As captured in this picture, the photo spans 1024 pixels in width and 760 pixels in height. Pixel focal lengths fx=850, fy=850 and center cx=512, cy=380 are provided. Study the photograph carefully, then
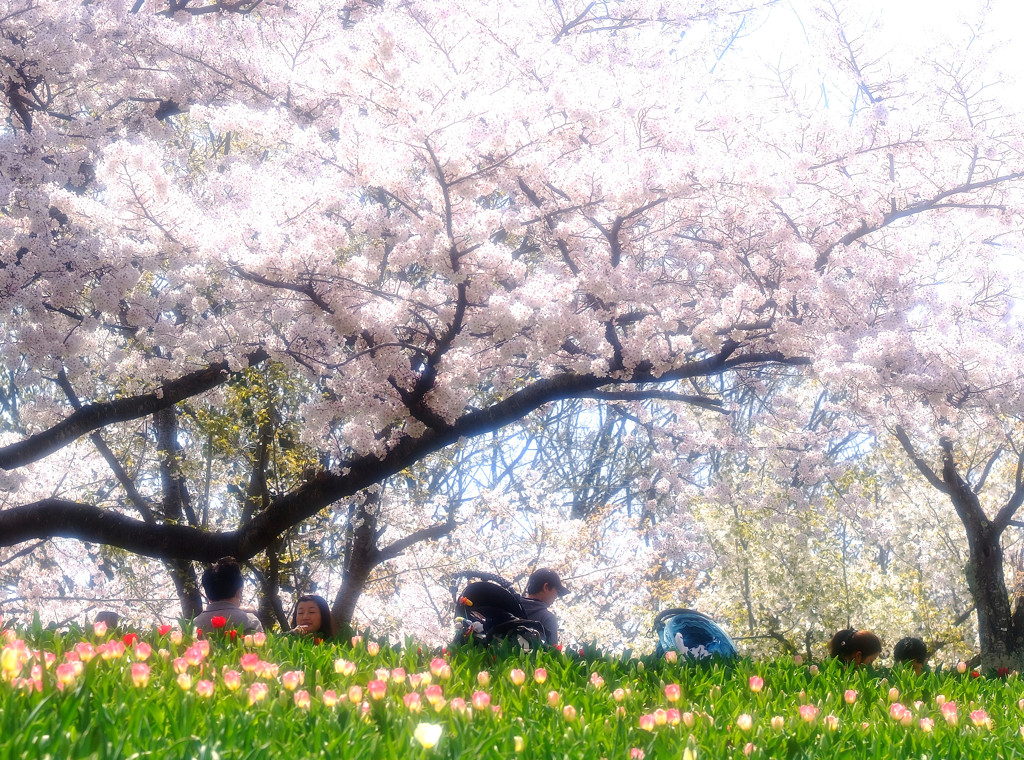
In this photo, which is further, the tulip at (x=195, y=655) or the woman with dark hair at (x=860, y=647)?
the woman with dark hair at (x=860, y=647)

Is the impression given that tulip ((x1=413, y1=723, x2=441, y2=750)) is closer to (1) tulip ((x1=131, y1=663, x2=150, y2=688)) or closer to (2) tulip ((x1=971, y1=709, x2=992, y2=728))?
(1) tulip ((x1=131, y1=663, x2=150, y2=688))

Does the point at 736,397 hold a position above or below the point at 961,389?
above

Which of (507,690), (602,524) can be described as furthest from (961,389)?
(602,524)

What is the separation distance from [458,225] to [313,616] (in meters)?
3.12

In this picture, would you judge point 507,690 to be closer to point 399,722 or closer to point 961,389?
point 399,722

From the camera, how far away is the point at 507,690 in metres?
3.69

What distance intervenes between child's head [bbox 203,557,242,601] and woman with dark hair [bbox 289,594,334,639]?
1.64ft

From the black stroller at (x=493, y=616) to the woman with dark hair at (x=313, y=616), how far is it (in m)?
0.92

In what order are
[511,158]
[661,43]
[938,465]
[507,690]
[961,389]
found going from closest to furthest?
[507,690] → [511,158] → [961,389] → [661,43] → [938,465]

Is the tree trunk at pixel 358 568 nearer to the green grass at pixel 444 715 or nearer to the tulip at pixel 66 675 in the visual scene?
the green grass at pixel 444 715

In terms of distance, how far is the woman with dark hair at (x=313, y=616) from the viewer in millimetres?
5838

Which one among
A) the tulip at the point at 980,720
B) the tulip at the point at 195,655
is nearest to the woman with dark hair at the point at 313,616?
the tulip at the point at 195,655

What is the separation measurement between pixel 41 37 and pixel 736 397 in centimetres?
2108

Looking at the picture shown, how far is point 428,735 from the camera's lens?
2.34 m
